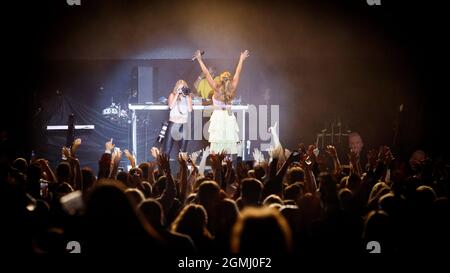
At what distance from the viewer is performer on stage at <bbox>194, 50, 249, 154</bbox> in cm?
1169

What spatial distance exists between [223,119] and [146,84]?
2.95 metres

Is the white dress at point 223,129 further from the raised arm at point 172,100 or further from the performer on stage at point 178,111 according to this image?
the raised arm at point 172,100

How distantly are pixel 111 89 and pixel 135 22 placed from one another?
1.89 metres

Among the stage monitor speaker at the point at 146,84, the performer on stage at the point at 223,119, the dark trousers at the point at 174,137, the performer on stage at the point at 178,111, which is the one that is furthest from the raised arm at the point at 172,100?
the stage monitor speaker at the point at 146,84

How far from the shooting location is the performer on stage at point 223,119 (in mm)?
11688

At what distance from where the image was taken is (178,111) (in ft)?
39.4

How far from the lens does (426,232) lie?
3637 mm

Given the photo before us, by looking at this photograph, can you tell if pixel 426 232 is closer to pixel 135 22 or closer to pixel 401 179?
pixel 401 179

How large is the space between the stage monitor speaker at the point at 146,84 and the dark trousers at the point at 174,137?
183 centimetres

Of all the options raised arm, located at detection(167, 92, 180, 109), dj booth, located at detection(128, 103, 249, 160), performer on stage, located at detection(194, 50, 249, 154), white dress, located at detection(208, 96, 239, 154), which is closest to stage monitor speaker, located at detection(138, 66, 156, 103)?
dj booth, located at detection(128, 103, 249, 160)

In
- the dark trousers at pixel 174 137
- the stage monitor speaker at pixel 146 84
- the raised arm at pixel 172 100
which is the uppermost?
the stage monitor speaker at pixel 146 84
